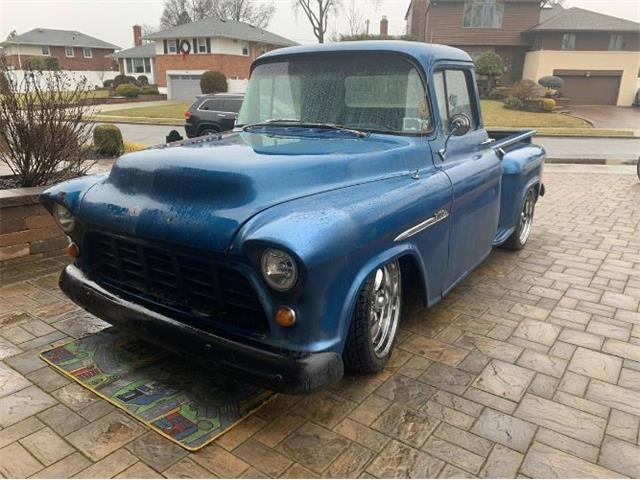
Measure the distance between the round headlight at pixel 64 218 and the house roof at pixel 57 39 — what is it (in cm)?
6180

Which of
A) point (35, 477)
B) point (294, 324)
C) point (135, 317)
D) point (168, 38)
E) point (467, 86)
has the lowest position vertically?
point (35, 477)

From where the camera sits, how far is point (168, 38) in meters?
40.2

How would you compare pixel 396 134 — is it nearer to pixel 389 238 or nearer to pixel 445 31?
pixel 389 238

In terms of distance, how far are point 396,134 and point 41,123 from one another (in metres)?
3.90

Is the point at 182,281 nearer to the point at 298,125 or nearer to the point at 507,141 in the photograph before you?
the point at 298,125

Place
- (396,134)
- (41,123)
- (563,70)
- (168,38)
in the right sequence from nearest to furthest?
1. (396,134)
2. (41,123)
3. (563,70)
4. (168,38)

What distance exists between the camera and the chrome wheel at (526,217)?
579cm

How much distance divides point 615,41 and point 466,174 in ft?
128

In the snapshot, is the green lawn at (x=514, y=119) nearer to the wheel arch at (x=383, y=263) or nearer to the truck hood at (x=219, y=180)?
the wheel arch at (x=383, y=263)

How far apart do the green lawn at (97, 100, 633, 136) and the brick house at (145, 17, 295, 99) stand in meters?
12.0

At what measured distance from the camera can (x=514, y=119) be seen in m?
24.2

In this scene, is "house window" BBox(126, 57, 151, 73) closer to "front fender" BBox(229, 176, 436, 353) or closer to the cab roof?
the cab roof

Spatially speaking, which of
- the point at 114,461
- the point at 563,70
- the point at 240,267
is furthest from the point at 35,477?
the point at 563,70

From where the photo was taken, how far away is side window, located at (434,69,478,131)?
3.77 m
